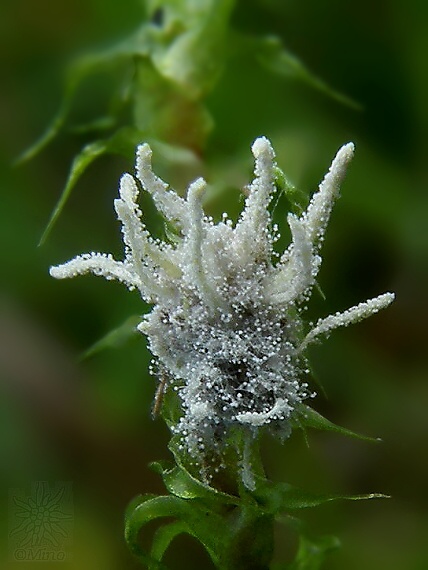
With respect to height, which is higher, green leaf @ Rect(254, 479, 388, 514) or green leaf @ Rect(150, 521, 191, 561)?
green leaf @ Rect(254, 479, 388, 514)

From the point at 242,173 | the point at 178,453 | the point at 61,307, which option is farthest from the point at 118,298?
the point at 178,453

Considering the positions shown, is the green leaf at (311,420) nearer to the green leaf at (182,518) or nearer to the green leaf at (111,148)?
the green leaf at (182,518)

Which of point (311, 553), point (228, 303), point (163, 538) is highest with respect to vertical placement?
point (228, 303)

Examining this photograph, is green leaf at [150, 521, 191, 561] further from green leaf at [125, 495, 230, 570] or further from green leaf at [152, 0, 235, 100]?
green leaf at [152, 0, 235, 100]

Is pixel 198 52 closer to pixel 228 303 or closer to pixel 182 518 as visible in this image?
pixel 228 303

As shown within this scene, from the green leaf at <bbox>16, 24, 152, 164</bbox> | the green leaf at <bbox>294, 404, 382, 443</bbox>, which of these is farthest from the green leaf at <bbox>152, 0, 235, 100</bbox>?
the green leaf at <bbox>294, 404, 382, 443</bbox>

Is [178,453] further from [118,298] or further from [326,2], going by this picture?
[326,2]

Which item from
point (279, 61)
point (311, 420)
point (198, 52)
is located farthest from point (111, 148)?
point (311, 420)
